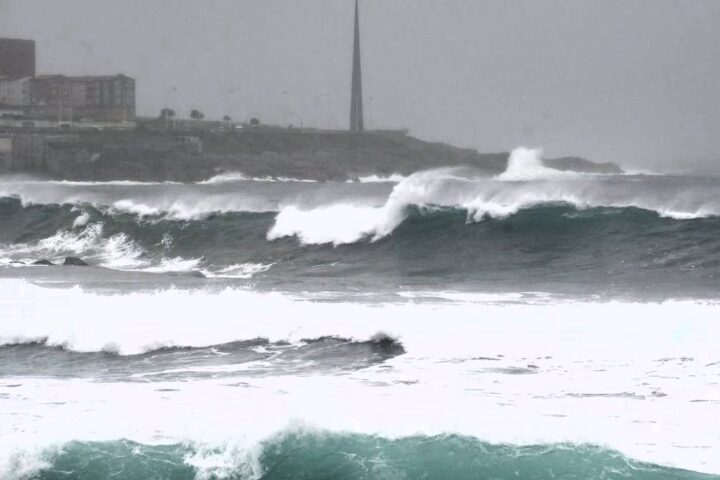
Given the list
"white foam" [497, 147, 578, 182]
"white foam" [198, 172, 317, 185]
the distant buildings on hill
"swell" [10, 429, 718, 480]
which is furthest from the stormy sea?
the distant buildings on hill

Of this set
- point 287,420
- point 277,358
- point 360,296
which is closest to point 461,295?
point 360,296

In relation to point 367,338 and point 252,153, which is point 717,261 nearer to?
point 367,338

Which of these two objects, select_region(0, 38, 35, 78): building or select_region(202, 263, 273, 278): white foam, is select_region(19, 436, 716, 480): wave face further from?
select_region(0, 38, 35, 78): building

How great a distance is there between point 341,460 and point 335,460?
0.14ft

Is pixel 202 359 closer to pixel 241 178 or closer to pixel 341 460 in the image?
pixel 341 460

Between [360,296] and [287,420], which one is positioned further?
[360,296]

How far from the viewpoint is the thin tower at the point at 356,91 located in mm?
107688

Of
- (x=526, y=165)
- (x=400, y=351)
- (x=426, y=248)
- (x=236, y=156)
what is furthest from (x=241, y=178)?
(x=400, y=351)

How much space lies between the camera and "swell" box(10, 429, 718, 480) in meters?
8.70

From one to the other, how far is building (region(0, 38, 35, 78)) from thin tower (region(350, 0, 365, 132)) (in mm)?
31211

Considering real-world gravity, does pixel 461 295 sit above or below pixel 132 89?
below

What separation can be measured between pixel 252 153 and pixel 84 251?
203ft

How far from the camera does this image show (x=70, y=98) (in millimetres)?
105250

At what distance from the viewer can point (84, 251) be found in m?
31.9
